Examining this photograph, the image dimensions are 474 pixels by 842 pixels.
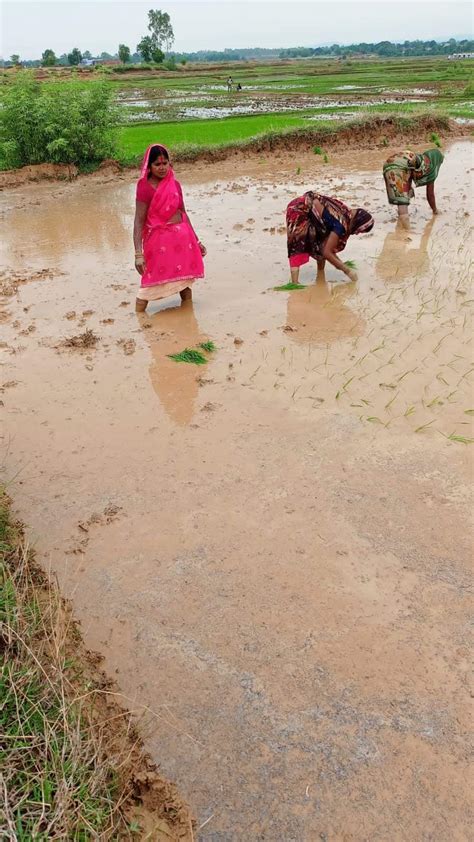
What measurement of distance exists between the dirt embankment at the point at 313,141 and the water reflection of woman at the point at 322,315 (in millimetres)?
7418

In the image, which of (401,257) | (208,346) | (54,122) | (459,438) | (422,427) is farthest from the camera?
(54,122)

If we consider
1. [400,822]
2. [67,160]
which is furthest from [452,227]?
[67,160]

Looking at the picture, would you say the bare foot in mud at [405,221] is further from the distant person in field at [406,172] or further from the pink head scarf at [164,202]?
the pink head scarf at [164,202]

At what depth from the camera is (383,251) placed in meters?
6.48

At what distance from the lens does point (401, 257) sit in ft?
20.6

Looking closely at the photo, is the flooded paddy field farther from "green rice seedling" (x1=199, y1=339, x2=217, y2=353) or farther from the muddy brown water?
"green rice seedling" (x1=199, y1=339, x2=217, y2=353)

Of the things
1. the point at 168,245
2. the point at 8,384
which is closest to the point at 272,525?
the point at 8,384

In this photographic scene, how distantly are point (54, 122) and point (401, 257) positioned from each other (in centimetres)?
746

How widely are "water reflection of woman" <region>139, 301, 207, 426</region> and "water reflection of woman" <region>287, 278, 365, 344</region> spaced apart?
0.81 m

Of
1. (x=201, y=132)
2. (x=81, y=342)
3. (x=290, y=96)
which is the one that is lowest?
(x=81, y=342)

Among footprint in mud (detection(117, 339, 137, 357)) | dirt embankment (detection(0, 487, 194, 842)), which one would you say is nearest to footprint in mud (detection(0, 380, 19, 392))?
footprint in mud (detection(117, 339, 137, 357))

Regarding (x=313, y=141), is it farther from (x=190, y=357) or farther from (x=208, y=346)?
(x=190, y=357)

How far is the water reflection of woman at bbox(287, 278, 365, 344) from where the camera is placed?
4.61m

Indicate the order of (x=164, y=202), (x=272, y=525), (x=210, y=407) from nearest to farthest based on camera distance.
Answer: (x=272, y=525) → (x=210, y=407) → (x=164, y=202)
